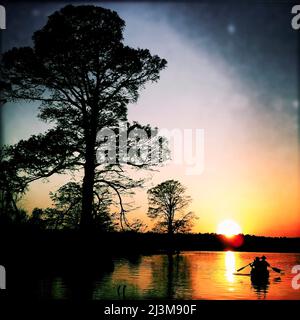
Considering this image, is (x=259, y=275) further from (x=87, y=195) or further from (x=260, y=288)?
(x=87, y=195)

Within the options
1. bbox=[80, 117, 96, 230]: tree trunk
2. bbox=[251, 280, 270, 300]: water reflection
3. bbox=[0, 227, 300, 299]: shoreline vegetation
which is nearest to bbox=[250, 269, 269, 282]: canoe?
bbox=[251, 280, 270, 300]: water reflection

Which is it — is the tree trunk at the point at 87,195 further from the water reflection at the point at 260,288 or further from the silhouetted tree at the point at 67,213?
the water reflection at the point at 260,288

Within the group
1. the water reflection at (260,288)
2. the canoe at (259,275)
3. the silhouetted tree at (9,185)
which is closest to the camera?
the silhouetted tree at (9,185)

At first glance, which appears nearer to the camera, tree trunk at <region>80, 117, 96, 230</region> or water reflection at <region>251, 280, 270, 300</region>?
tree trunk at <region>80, 117, 96, 230</region>

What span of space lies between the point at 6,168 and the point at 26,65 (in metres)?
4.95

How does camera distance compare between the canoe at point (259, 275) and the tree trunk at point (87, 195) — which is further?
the canoe at point (259, 275)

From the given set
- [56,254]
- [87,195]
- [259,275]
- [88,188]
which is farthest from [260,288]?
[88,188]

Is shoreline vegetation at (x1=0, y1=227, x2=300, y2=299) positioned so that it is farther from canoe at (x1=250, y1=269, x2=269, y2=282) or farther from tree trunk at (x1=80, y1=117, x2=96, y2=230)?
canoe at (x1=250, y1=269, x2=269, y2=282)

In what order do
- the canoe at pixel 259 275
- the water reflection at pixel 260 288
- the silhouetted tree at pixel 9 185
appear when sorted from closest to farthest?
the silhouetted tree at pixel 9 185, the water reflection at pixel 260 288, the canoe at pixel 259 275

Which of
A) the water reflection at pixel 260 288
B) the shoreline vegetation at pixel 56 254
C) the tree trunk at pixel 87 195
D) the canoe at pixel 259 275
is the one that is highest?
the tree trunk at pixel 87 195

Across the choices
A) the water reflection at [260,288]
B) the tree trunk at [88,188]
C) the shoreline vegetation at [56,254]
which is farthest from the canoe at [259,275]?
the tree trunk at [88,188]

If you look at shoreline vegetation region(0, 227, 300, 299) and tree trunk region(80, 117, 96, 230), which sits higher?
tree trunk region(80, 117, 96, 230)

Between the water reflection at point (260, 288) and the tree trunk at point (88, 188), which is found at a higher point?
the tree trunk at point (88, 188)
